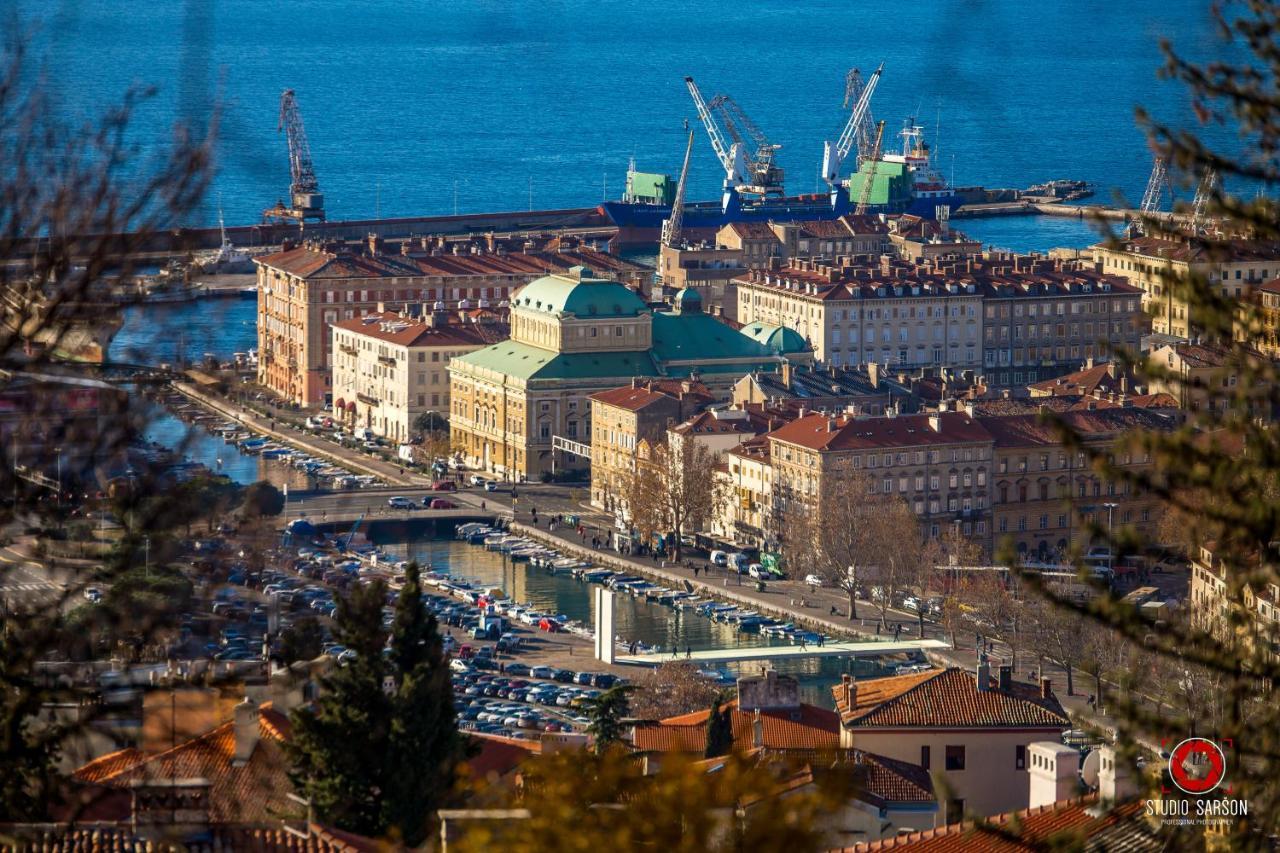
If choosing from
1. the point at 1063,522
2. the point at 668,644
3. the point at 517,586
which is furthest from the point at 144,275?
the point at 1063,522

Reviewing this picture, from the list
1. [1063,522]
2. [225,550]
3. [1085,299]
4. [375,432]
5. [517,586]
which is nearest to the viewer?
[225,550]

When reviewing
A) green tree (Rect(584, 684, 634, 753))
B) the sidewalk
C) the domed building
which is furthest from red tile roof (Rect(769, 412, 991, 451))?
green tree (Rect(584, 684, 634, 753))

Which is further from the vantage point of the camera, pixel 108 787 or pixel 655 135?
pixel 655 135

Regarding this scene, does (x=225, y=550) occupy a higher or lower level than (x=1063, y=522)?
higher

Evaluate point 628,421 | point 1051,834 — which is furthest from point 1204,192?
point 628,421

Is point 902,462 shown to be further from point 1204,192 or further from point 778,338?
point 1204,192

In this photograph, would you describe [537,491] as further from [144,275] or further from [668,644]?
[144,275]
